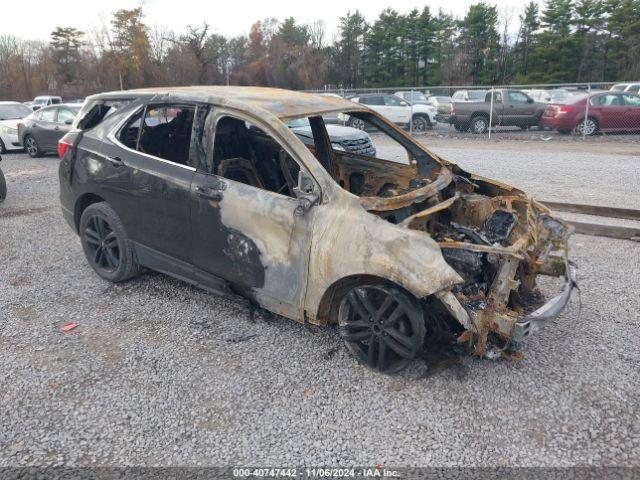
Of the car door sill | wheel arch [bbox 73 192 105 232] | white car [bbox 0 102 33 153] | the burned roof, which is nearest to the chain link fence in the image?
white car [bbox 0 102 33 153]

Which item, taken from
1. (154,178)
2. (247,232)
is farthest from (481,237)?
(154,178)

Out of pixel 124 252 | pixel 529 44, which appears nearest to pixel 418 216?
pixel 124 252

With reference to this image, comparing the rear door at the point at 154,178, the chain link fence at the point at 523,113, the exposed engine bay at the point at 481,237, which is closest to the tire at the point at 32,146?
the rear door at the point at 154,178

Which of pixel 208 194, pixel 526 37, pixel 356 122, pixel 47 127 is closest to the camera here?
pixel 208 194

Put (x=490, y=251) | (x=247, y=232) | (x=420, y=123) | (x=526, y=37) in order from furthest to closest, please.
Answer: (x=526, y=37) → (x=420, y=123) → (x=247, y=232) → (x=490, y=251)

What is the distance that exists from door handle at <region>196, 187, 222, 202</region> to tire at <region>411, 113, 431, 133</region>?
56.3 ft

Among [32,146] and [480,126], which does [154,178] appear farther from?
[480,126]

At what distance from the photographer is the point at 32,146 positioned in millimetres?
14109

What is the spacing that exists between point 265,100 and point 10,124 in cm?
1431

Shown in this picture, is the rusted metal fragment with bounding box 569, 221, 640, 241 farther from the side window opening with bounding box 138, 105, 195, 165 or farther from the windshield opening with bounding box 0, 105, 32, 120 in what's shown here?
the windshield opening with bounding box 0, 105, 32, 120

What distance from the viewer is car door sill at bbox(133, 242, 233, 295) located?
4.11 m

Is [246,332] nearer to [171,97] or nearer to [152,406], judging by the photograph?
[152,406]

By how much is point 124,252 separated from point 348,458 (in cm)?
296

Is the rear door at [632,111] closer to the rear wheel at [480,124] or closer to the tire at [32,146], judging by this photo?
the rear wheel at [480,124]
